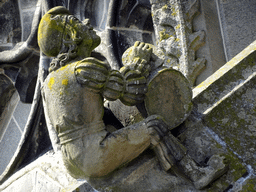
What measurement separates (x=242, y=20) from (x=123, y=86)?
1.45m

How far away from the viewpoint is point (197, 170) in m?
1.45

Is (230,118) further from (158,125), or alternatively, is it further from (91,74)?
(91,74)

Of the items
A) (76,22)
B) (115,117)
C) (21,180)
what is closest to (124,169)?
(115,117)

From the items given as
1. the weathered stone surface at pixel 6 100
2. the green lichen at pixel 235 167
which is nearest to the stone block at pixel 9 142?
the weathered stone surface at pixel 6 100

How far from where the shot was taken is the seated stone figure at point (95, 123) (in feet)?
4.43

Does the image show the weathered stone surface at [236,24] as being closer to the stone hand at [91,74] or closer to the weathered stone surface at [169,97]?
the weathered stone surface at [169,97]

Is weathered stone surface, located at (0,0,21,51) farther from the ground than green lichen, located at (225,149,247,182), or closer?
farther from the ground

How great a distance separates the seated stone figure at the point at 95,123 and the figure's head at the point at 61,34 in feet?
0.11

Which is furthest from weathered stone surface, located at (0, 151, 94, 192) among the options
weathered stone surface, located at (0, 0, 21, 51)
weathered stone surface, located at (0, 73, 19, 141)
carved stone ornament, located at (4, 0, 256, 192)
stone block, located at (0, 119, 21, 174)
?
weathered stone surface, located at (0, 0, 21, 51)

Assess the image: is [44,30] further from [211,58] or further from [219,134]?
[211,58]

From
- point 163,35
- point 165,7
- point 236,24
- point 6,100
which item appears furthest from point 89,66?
point 6,100

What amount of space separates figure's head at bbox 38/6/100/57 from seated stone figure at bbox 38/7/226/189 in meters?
0.03

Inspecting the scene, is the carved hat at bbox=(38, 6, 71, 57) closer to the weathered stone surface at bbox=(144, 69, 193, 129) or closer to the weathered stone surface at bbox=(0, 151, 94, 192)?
the weathered stone surface at bbox=(144, 69, 193, 129)

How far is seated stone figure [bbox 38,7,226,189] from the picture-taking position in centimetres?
135
